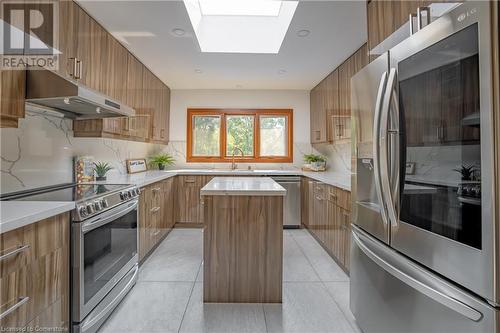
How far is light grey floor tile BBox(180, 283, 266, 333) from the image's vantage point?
1.77m

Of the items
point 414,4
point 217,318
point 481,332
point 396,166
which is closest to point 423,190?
point 396,166

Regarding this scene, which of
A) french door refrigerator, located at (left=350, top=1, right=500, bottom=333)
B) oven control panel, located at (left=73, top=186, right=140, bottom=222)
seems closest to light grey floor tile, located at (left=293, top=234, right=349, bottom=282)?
french door refrigerator, located at (left=350, top=1, right=500, bottom=333)

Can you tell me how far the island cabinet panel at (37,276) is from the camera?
110cm

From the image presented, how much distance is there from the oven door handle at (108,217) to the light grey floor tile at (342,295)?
188 cm

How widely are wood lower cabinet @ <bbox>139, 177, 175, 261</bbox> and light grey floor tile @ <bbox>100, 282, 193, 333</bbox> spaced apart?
57cm

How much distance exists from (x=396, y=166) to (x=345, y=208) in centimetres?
138

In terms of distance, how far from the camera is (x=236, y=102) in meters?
4.79

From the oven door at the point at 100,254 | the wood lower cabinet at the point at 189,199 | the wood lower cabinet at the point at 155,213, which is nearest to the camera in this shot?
the oven door at the point at 100,254

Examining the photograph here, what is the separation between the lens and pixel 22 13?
5.09 ft

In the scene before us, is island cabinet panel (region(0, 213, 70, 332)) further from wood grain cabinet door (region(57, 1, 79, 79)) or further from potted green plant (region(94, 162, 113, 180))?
potted green plant (region(94, 162, 113, 180))

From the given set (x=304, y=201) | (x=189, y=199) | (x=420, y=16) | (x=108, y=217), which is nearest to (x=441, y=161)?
(x=420, y=16)

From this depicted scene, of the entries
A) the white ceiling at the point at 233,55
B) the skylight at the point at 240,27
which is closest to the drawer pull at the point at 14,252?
the white ceiling at the point at 233,55

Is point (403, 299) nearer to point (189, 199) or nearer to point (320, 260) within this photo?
point (320, 260)
